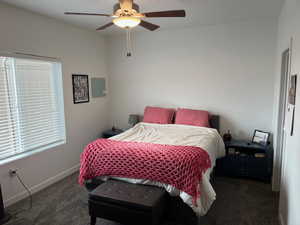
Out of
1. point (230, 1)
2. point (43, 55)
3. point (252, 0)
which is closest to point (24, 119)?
point (43, 55)

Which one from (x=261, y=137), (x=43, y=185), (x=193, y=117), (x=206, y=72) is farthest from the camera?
(x=206, y=72)

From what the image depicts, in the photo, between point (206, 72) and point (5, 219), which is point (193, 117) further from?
point (5, 219)

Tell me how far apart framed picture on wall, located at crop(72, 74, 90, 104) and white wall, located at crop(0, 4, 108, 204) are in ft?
0.29

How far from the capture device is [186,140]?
3.02 meters

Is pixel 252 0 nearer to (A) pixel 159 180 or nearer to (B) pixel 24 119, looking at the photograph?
(A) pixel 159 180

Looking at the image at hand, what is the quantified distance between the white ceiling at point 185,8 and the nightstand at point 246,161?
6.64 feet

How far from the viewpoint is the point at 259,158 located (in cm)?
325

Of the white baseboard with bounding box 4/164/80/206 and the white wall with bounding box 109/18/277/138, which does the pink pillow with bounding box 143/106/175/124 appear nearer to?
the white wall with bounding box 109/18/277/138

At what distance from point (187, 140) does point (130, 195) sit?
123 centimetres

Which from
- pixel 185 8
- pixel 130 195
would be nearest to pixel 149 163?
pixel 130 195

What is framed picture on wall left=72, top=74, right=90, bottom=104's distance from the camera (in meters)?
3.77

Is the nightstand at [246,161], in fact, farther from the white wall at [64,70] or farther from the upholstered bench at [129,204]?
the white wall at [64,70]

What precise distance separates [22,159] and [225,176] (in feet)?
10.1

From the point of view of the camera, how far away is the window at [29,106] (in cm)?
277
